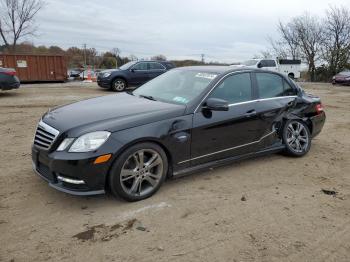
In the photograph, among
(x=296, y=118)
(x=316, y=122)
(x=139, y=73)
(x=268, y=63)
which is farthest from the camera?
(x=268, y=63)

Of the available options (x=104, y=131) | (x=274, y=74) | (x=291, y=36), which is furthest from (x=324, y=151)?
(x=291, y=36)

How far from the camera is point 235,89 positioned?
5.01 meters

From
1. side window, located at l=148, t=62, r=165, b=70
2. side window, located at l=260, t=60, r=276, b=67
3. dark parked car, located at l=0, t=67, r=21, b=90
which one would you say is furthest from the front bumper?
side window, located at l=260, t=60, r=276, b=67

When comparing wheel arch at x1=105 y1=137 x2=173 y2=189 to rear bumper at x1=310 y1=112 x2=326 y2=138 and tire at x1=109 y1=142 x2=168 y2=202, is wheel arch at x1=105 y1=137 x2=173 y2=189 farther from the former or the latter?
rear bumper at x1=310 y1=112 x2=326 y2=138

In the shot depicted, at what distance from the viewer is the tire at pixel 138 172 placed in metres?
3.85

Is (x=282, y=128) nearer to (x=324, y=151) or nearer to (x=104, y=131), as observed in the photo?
(x=324, y=151)

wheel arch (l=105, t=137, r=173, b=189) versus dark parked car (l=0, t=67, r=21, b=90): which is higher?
dark parked car (l=0, t=67, r=21, b=90)

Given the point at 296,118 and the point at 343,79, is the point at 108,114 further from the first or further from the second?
the point at 343,79

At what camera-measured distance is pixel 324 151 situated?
6289 millimetres

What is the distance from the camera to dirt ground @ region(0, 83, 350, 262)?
10.2ft

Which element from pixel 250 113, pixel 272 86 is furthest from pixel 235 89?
pixel 272 86

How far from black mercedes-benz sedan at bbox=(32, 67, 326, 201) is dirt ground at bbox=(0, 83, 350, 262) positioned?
0.27m

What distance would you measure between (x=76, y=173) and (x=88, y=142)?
34cm

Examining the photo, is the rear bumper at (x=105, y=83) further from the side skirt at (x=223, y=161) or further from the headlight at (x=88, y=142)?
the headlight at (x=88, y=142)
